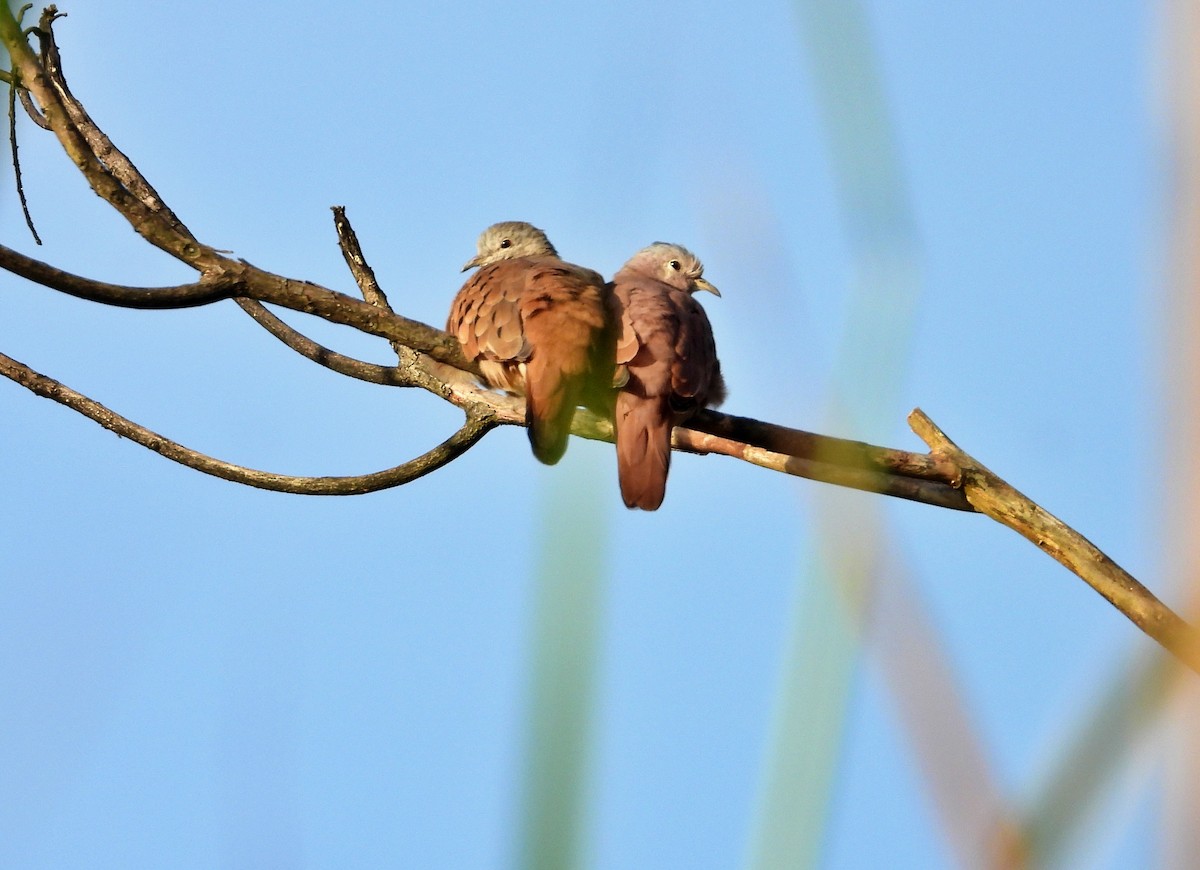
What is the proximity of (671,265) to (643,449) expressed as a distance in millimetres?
2353

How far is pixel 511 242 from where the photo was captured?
20.5 ft

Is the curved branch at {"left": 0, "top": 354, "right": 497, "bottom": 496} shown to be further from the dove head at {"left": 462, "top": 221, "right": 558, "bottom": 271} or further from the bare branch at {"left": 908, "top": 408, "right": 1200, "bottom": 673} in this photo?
the dove head at {"left": 462, "top": 221, "right": 558, "bottom": 271}

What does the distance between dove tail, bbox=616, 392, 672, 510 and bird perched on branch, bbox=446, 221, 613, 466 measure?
126 mm

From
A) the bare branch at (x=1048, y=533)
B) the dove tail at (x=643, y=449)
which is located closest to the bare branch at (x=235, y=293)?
the dove tail at (x=643, y=449)

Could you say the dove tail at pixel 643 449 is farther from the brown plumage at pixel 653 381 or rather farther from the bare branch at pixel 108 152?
the bare branch at pixel 108 152

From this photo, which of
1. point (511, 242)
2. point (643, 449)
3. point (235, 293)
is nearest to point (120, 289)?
point (235, 293)

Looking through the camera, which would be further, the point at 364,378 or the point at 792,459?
the point at 364,378

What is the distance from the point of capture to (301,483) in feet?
12.8

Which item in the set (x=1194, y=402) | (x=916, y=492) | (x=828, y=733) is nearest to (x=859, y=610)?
(x=828, y=733)

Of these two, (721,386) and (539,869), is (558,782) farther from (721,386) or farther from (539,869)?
(721,386)

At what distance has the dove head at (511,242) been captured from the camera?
624 cm

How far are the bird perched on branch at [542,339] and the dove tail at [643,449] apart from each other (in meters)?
0.13

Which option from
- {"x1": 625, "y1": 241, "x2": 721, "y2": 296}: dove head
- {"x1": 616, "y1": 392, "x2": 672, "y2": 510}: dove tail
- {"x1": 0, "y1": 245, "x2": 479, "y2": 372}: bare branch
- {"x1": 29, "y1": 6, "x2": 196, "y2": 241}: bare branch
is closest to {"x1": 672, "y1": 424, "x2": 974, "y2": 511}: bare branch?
{"x1": 616, "y1": 392, "x2": 672, "y2": 510}: dove tail

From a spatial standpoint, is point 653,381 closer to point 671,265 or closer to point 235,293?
point 235,293
